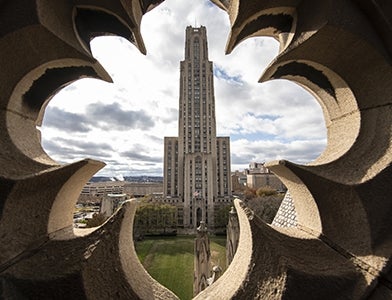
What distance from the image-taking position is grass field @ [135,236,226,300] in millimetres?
18547

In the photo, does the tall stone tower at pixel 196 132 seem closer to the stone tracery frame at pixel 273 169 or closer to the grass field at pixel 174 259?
the grass field at pixel 174 259

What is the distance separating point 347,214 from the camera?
1.65 metres

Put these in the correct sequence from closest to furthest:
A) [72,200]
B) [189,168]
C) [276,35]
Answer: [72,200] → [276,35] → [189,168]

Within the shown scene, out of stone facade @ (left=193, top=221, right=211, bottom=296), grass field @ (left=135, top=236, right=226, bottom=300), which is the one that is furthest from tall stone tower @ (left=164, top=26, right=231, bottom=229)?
stone facade @ (left=193, top=221, right=211, bottom=296)

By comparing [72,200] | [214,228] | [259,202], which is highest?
[72,200]

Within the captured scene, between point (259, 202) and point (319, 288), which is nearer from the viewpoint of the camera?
point (319, 288)

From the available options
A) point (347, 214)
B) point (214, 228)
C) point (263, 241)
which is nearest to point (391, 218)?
point (347, 214)

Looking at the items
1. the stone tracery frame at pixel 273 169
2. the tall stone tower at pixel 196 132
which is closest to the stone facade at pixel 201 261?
the stone tracery frame at pixel 273 169

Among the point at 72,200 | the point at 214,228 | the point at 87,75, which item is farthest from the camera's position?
the point at 214,228

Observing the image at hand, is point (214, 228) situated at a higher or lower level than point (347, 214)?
lower

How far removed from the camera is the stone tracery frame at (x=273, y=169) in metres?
1.46

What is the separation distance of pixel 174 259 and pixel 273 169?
1034 inches

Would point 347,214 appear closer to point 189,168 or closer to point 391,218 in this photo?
point 391,218

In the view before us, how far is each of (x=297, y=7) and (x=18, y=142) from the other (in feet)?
8.70
